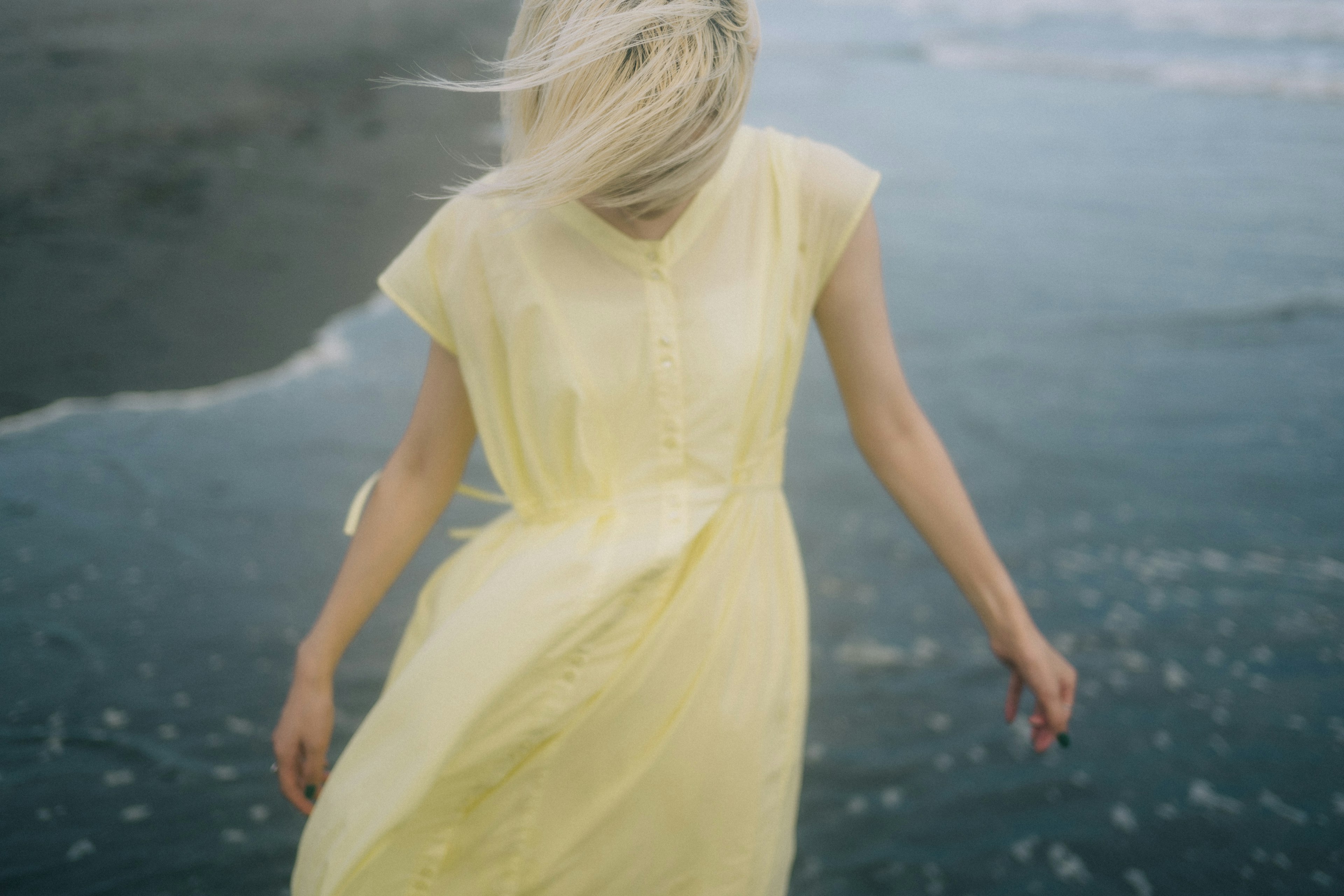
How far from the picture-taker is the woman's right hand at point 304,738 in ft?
4.79

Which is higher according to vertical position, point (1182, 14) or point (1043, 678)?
point (1182, 14)

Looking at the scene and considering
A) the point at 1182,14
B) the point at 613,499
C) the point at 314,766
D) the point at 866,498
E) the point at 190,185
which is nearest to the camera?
the point at 613,499

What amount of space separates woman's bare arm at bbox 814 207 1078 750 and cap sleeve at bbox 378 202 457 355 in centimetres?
54

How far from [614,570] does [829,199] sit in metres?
0.58

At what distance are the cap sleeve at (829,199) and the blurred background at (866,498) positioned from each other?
53 centimetres

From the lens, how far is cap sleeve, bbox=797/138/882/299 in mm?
1384

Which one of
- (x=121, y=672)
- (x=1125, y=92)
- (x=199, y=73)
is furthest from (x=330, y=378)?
(x=1125, y=92)

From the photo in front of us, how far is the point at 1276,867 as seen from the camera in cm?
276

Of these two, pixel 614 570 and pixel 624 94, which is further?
pixel 614 570

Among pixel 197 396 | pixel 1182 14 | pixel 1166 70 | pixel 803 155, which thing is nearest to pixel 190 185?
pixel 197 396

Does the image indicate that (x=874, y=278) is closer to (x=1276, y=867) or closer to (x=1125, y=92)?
(x=1276, y=867)

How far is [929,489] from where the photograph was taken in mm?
1519

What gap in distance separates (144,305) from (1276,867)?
6.32 metres

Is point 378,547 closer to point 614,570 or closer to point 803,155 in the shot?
point 614,570
